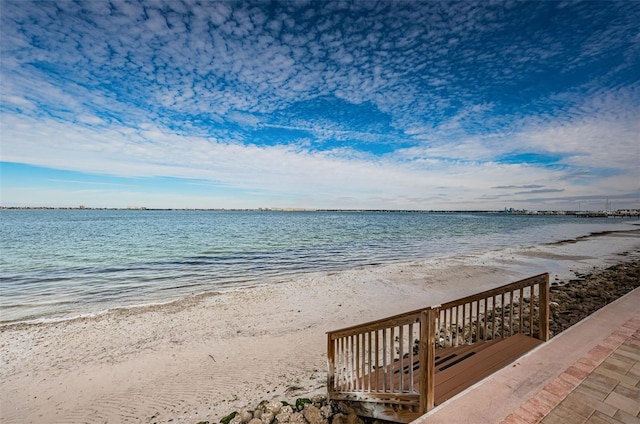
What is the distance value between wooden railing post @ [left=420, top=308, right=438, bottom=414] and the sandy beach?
275 centimetres

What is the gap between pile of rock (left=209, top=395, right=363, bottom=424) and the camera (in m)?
4.79

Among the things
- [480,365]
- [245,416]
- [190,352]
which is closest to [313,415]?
[245,416]

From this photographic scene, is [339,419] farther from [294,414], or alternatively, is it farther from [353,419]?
[294,414]

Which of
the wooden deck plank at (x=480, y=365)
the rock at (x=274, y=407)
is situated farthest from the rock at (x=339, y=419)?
the wooden deck plank at (x=480, y=365)

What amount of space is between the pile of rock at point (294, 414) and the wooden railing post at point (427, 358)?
1.47 metres

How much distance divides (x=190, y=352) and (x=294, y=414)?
422 centimetres

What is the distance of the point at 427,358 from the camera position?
3.68m

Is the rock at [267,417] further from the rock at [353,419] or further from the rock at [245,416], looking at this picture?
the rock at [353,419]

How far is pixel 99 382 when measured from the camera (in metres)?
6.61

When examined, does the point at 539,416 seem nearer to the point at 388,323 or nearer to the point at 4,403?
the point at 388,323

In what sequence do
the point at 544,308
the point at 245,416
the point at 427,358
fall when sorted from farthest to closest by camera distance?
1. the point at 544,308
2. the point at 245,416
3. the point at 427,358

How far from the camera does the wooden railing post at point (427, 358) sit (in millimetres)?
3541

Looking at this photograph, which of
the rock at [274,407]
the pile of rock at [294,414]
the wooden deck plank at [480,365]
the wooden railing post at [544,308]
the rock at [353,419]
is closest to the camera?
the wooden deck plank at [480,365]

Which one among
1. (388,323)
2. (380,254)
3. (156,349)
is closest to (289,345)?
(156,349)
